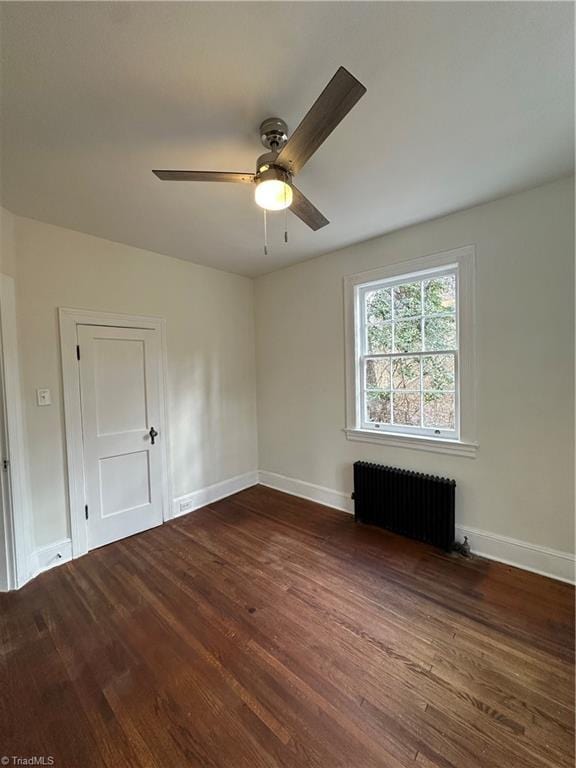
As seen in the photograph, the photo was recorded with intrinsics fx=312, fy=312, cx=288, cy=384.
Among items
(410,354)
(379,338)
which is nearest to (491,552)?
(410,354)

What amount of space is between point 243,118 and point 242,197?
65 centimetres

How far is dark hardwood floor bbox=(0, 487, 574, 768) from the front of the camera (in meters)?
1.23

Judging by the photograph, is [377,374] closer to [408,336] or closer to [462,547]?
[408,336]

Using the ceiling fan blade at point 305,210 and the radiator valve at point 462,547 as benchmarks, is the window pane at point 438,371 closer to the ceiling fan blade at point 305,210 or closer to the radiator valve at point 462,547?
the radiator valve at point 462,547

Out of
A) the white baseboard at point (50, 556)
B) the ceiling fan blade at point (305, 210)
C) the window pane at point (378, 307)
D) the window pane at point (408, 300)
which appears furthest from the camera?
the window pane at point (378, 307)

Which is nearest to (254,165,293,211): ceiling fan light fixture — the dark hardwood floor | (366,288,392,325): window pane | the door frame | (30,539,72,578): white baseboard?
(366,288,392,325): window pane

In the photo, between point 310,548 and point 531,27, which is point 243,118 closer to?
point 531,27

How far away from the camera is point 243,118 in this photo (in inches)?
57.8

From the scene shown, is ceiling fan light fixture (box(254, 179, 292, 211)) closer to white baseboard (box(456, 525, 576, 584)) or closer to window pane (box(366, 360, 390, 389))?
window pane (box(366, 360, 390, 389))

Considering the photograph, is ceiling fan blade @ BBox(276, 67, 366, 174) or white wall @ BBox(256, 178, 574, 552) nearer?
ceiling fan blade @ BBox(276, 67, 366, 174)

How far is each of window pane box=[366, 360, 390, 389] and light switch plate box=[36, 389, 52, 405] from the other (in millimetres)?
2755

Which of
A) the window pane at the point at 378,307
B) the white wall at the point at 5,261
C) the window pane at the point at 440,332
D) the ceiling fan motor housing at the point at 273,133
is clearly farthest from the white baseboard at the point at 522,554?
the white wall at the point at 5,261

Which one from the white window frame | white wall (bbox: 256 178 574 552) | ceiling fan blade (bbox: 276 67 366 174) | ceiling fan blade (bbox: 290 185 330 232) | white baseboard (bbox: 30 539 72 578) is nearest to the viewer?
ceiling fan blade (bbox: 276 67 366 174)

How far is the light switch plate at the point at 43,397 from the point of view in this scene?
2.38 m
